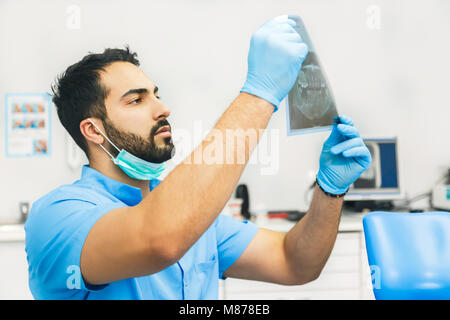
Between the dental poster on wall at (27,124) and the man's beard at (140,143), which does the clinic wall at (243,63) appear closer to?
the dental poster on wall at (27,124)

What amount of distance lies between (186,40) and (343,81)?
1.16 m

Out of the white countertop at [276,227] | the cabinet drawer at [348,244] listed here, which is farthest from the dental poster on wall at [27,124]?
the cabinet drawer at [348,244]

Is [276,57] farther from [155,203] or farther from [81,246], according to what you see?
[81,246]

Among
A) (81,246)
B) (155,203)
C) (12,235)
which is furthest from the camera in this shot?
(12,235)

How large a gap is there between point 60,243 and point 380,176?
219 cm

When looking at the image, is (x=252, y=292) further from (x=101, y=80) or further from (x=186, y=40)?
(x=186, y=40)

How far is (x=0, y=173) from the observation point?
2.63 meters

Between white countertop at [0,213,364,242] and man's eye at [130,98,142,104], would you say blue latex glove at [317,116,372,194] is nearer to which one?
man's eye at [130,98,142,104]

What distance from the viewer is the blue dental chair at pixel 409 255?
3.32 ft

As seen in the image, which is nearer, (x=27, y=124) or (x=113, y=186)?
(x=113, y=186)

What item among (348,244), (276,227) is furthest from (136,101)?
(348,244)

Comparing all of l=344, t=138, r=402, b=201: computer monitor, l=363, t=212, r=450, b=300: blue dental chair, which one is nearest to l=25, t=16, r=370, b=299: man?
l=363, t=212, r=450, b=300: blue dental chair

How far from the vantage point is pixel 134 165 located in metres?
1.10

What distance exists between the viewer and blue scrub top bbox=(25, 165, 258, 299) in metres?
0.82
